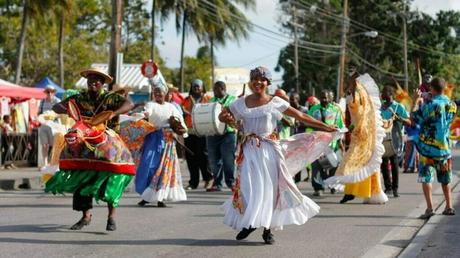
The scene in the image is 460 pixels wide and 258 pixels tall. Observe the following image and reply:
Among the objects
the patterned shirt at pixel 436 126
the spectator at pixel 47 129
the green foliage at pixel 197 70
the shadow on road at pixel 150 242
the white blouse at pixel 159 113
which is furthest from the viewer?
the green foliage at pixel 197 70

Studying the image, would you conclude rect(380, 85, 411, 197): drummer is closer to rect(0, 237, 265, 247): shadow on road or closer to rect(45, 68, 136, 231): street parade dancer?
rect(0, 237, 265, 247): shadow on road

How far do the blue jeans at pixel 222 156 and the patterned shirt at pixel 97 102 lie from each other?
622 cm

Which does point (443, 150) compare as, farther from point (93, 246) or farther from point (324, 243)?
point (93, 246)

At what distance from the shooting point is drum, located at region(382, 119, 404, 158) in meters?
14.0

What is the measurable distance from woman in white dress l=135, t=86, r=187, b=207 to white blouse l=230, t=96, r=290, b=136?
3.52m

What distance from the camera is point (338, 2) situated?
67.1 metres

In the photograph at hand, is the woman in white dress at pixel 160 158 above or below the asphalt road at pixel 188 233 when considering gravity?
above

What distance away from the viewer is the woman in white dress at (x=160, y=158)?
12164 mm

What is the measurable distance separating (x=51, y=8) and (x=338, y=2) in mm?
36640

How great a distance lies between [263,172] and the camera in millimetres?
8633

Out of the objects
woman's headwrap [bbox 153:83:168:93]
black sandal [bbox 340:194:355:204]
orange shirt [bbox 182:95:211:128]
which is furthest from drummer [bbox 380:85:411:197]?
woman's headwrap [bbox 153:83:168:93]

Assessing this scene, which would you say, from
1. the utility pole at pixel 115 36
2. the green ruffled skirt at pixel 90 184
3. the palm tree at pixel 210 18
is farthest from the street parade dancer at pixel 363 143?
the palm tree at pixel 210 18

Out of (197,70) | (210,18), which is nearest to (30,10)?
(210,18)

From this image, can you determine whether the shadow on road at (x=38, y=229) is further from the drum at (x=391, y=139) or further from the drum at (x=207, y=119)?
the drum at (x=391, y=139)
